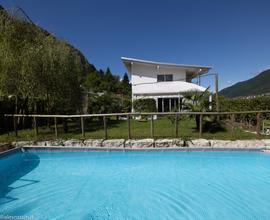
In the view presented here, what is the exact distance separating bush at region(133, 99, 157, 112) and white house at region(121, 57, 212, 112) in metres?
0.74

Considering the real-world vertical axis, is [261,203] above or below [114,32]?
below

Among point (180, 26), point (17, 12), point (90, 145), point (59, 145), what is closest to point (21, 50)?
point (17, 12)

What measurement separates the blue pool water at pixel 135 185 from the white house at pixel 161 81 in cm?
1164

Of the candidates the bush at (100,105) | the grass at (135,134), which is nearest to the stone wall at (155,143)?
the grass at (135,134)

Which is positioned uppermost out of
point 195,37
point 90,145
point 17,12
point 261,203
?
point 195,37

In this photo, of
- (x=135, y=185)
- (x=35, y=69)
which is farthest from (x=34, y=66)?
(x=135, y=185)

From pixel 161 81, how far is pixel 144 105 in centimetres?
365

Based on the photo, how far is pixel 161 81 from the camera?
2086 cm

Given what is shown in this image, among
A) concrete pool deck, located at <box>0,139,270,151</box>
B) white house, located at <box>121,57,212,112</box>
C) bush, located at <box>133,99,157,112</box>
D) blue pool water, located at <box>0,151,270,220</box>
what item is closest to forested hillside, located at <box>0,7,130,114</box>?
concrete pool deck, located at <box>0,139,270,151</box>

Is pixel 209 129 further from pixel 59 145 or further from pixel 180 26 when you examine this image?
pixel 180 26

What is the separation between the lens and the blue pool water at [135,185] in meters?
4.59

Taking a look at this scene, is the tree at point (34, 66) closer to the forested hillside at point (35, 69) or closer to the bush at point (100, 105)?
the forested hillside at point (35, 69)

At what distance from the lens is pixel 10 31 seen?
1088 centimetres

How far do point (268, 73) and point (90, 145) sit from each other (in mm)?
157149
